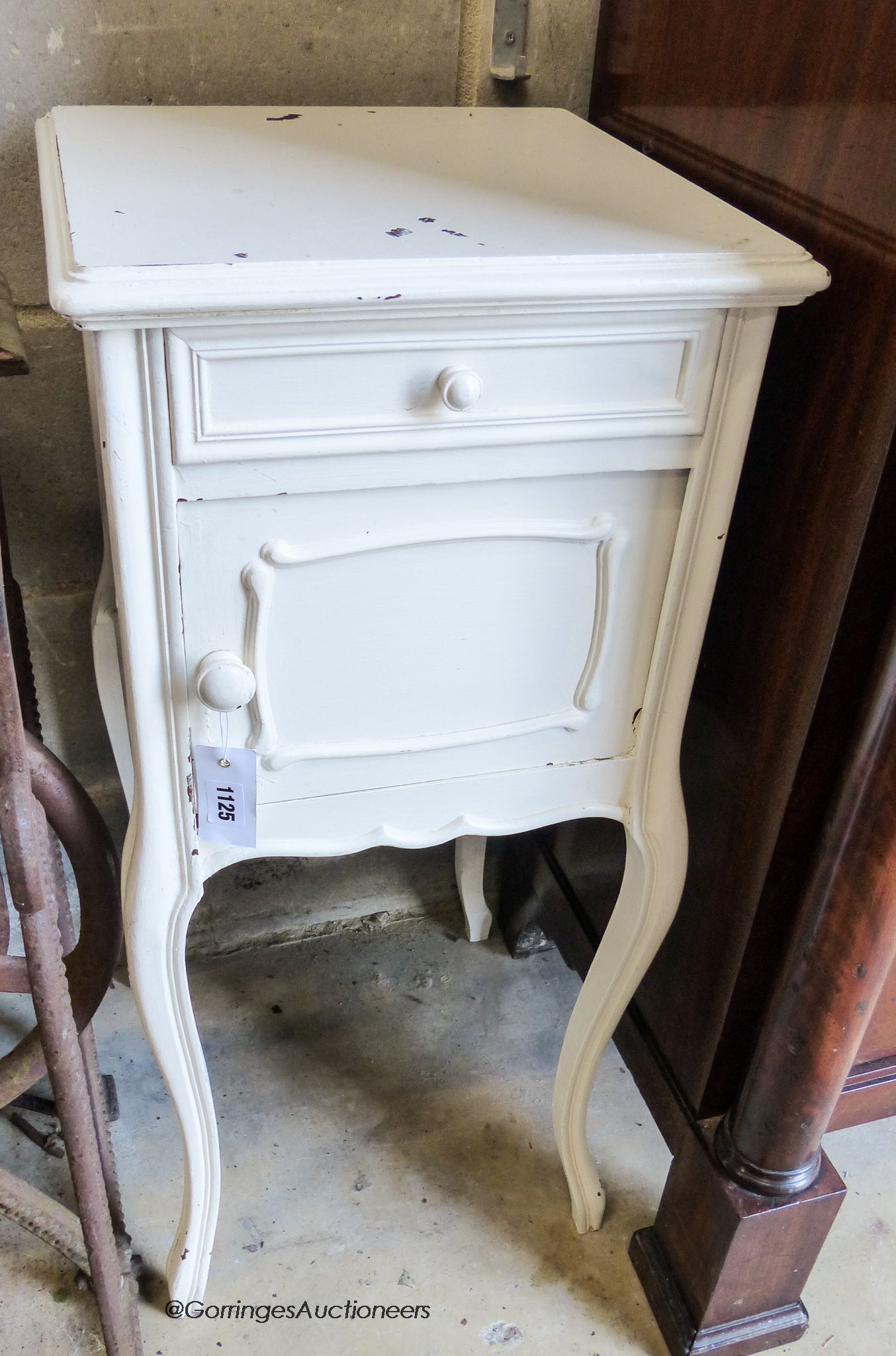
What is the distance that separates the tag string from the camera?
2.55 ft

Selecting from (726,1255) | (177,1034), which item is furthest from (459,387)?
(726,1255)

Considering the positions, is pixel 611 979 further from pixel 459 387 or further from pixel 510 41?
pixel 510 41

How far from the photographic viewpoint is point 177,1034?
0.92m

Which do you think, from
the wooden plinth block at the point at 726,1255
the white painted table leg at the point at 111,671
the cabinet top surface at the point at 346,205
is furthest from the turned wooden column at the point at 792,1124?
the white painted table leg at the point at 111,671

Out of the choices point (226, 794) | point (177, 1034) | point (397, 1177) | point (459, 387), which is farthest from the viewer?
point (397, 1177)

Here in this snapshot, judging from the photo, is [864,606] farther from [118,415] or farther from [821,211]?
[118,415]

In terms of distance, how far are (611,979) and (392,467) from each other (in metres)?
0.55

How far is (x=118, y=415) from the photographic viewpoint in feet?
2.15

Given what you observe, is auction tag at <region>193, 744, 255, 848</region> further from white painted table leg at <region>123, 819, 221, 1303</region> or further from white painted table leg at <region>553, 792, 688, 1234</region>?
white painted table leg at <region>553, 792, 688, 1234</region>

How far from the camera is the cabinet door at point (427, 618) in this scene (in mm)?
731

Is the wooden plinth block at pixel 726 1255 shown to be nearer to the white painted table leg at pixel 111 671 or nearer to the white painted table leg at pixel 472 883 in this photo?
the white painted table leg at pixel 472 883

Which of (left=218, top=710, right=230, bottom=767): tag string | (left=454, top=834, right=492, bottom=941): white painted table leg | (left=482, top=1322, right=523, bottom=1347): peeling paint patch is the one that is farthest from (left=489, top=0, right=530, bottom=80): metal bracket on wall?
(left=482, top=1322, right=523, bottom=1347): peeling paint patch

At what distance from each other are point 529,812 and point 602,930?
15.6 inches

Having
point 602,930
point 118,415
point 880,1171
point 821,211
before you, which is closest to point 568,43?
point 821,211
